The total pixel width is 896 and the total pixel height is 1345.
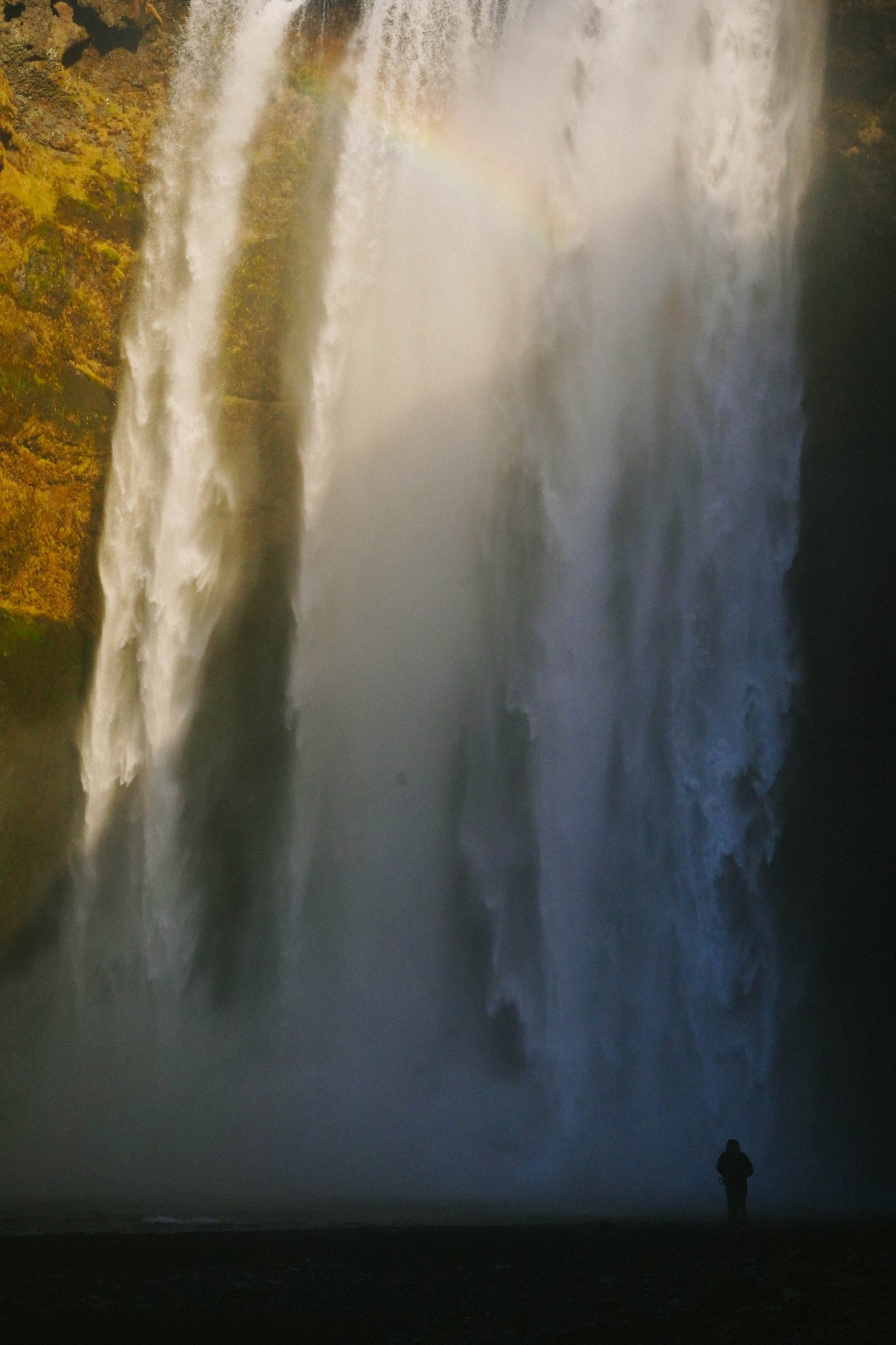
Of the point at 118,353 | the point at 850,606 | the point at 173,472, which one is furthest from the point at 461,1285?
the point at 118,353

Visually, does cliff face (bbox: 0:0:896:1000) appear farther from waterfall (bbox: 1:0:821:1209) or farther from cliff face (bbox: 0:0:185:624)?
waterfall (bbox: 1:0:821:1209)

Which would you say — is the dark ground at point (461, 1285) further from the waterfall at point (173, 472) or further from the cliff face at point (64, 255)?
the cliff face at point (64, 255)

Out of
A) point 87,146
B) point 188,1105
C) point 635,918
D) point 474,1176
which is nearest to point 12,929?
point 188,1105

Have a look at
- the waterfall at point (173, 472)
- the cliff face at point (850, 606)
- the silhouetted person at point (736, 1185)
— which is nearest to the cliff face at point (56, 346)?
the waterfall at point (173, 472)

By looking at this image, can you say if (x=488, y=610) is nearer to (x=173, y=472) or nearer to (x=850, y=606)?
(x=850, y=606)

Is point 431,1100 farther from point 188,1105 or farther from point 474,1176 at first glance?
point 188,1105

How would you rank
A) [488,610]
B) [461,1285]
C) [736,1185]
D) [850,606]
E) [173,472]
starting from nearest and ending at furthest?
1. [461,1285]
2. [736,1185]
3. [850,606]
4. [488,610]
5. [173,472]

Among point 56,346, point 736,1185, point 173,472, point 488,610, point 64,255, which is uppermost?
point 64,255
